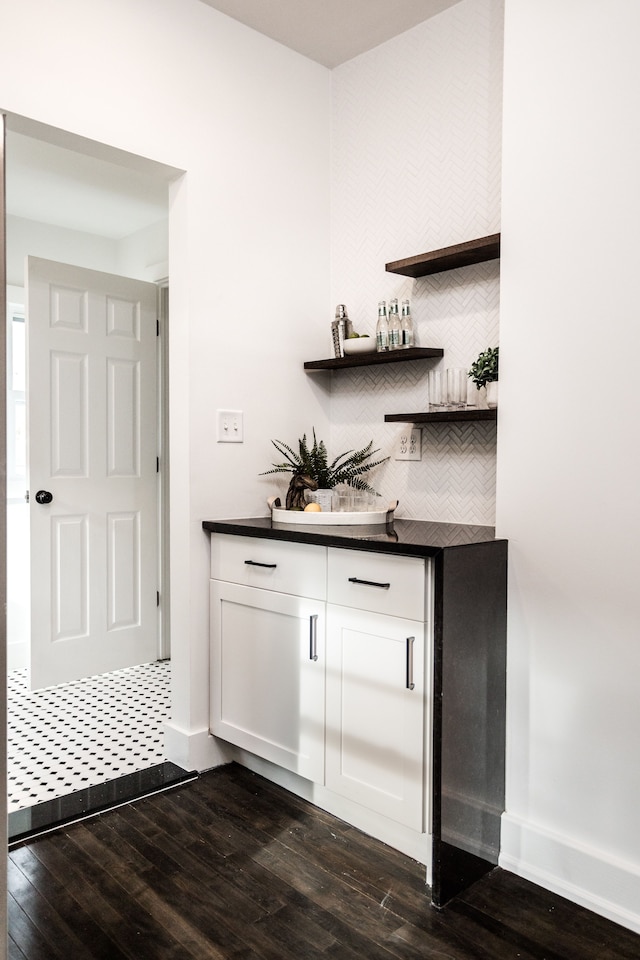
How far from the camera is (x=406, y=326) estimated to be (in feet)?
8.30

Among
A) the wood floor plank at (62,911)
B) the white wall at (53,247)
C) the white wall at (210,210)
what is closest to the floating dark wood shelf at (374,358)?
the white wall at (210,210)

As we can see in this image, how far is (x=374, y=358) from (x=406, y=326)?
0.16m

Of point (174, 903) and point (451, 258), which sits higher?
point (451, 258)

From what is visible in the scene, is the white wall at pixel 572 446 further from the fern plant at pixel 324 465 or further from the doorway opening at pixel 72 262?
the doorway opening at pixel 72 262

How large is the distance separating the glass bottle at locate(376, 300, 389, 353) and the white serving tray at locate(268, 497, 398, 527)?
59 centimetres

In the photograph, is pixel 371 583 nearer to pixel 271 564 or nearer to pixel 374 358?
pixel 271 564

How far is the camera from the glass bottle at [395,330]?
2.53 m

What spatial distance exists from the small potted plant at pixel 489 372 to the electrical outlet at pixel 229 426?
2.96ft

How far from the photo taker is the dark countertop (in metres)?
1.86

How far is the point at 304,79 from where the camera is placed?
2.85m

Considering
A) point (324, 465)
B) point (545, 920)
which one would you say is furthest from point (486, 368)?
point (545, 920)

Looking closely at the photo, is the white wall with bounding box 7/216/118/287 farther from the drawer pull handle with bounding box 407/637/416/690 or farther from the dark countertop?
the drawer pull handle with bounding box 407/637/416/690

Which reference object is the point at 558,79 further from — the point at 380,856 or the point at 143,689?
the point at 143,689

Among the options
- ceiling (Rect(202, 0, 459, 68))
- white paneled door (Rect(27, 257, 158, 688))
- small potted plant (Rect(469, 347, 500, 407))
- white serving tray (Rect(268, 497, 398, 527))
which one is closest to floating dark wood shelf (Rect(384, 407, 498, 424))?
small potted plant (Rect(469, 347, 500, 407))
